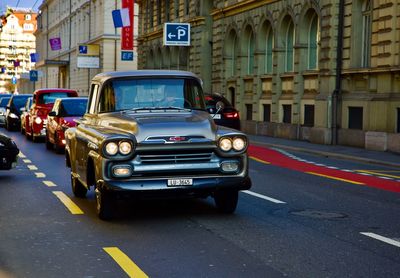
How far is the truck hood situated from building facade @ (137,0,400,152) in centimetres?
1571

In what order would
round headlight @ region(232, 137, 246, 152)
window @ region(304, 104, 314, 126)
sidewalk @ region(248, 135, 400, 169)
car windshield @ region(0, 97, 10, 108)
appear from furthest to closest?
car windshield @ region(0, 97, 10, 108) < window @ region(304, 104, 314, 126) < sidewalk @ region(248, 135, 400, 169) < round headlight @ region(232, 137, 246, 152)

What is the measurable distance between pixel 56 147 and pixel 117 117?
12506mm

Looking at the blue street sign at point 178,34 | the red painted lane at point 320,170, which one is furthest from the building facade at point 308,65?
the red painted lane at point 320,170

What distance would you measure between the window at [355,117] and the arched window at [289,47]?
21.8ft

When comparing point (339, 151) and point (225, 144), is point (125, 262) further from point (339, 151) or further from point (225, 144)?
point (339, 151)

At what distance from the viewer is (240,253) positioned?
307 inches

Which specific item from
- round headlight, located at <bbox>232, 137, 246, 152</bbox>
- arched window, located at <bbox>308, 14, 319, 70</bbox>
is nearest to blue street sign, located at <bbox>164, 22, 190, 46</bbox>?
arched window, located at <bbox>308, 14, 319, 70</bbox>

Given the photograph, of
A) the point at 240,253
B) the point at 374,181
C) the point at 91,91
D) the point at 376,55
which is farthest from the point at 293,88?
the point at 240,253

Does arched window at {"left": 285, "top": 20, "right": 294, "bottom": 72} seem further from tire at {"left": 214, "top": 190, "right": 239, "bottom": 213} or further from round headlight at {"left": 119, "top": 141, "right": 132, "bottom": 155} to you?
round headlight at {"left": 119, "top": 141, "right": 132, "bottom": 155}

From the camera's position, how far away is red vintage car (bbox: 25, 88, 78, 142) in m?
27.0

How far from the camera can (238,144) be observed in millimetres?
9797

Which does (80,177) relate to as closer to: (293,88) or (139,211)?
(139,211)

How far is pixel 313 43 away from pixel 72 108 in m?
12.5

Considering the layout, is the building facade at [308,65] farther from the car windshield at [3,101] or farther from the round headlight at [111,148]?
the round headlight at [111,148]
